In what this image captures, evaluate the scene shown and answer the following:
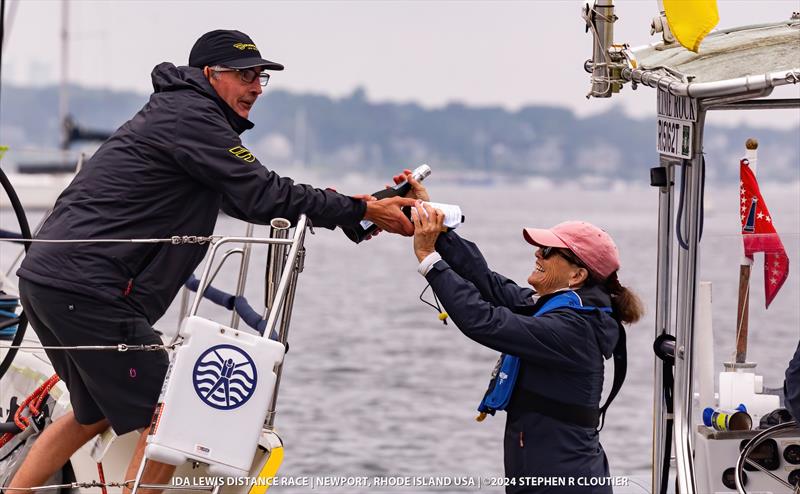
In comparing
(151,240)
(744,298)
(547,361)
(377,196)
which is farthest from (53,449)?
(744,298)

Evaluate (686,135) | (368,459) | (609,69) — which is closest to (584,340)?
(686,135)

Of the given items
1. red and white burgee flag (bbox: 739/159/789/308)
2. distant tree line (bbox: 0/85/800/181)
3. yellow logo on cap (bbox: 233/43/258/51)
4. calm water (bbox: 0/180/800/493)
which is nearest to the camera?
yellow logo on cap (bbox: 233/43/258/51)

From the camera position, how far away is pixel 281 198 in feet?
14.2

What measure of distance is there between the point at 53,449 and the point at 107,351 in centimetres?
64

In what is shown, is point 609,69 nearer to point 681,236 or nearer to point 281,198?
point 681,236

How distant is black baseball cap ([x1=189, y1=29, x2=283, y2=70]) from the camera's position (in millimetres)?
4453

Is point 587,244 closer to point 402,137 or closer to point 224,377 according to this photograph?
point 224,377

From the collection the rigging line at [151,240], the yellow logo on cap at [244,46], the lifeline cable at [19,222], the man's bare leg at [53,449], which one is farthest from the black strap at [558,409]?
the lifeline cable at [19,222]

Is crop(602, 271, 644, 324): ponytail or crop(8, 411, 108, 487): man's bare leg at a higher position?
Answer: crop(602, 271, 644, 324): ponytail

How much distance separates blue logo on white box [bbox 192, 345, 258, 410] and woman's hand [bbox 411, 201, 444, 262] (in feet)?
2.44

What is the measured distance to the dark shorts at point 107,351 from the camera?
435cm

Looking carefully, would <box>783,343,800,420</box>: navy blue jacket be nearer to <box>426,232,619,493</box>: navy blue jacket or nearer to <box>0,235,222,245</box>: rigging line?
<box>426,232,619,493</box>: navy blue jacket

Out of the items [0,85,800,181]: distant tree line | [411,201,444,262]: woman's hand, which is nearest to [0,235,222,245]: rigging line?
[411,201,444,262]: woman's hand

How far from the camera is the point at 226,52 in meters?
4.46
